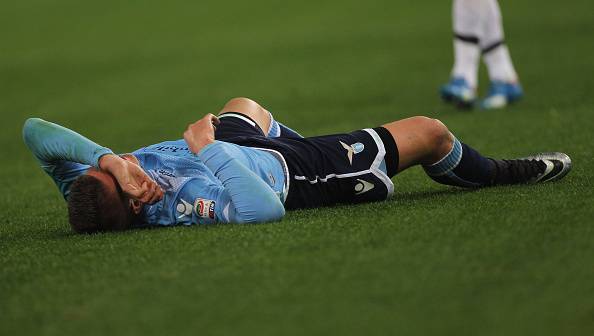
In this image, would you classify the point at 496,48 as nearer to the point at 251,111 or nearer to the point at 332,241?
the point at 251,111

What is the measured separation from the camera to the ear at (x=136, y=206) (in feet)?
13.8

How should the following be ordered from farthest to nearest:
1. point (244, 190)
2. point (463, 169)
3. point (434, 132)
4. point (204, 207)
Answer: point (463, 169), point (434, 132), point (204, 207), point (244, 190)

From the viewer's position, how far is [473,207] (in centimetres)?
408

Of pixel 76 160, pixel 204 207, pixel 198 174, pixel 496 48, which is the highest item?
pixel 76 160

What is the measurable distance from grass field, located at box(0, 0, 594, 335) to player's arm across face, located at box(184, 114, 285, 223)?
3.0 inches

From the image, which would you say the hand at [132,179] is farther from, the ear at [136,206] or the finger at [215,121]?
the finger at [215,121]

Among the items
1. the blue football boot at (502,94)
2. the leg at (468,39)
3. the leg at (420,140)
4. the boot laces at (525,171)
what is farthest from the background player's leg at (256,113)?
the blue football boot at (502,94)

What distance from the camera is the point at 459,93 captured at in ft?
27.3

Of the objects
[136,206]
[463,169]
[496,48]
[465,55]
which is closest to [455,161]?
[463,169]

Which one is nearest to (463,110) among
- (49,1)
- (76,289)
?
(76,289)

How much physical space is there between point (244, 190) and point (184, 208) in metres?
0.35

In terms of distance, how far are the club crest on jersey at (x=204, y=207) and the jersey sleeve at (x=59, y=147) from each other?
403 millimetres

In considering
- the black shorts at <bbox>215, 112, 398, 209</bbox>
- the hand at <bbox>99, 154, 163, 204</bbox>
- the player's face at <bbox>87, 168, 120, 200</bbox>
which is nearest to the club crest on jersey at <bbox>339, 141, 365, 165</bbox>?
A: the black shorts at <bbox>215, 112, 398, 209</bbox>

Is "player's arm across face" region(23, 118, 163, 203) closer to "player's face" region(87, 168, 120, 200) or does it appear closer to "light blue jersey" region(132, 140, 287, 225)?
"player's face" region(87, 168, 120, 200)
